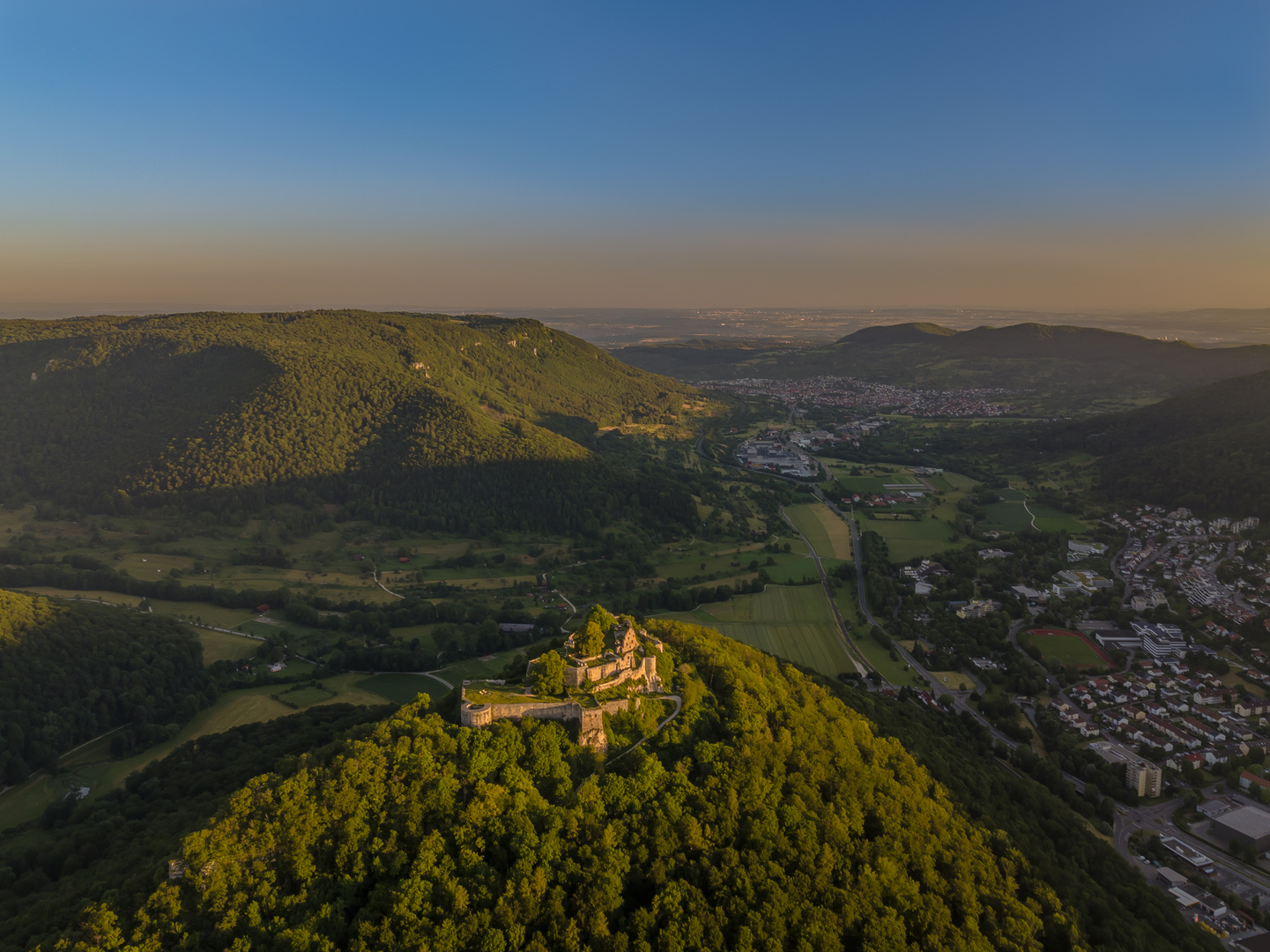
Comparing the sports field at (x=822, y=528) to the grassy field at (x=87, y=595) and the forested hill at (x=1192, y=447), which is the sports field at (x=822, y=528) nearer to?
the forested hill at (x=1192, y=447)

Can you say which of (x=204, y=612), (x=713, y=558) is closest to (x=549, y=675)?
(x=713, y=558)

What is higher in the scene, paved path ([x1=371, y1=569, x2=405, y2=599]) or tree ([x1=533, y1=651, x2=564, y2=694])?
tree ([x1=533, y1=651, x2=564, y2=694])

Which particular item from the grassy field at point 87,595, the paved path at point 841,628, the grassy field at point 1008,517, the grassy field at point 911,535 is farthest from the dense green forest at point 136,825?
the grassy field at point 1008,517

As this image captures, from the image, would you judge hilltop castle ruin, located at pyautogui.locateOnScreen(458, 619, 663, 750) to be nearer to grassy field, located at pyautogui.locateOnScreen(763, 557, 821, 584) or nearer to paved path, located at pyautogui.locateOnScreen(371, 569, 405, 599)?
paved path, located at pyautogui.locateOnScreen(371, 569, 405, 599)

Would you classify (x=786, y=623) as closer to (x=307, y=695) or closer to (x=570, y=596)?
(x=570, y=596)

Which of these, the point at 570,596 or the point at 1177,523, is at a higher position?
the point at 1177,523

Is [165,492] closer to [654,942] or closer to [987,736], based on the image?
[654,942]

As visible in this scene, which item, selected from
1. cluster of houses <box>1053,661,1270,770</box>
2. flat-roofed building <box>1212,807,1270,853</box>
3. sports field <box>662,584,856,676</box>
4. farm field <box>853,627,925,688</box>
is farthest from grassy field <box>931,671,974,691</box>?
flat-roofed building <box>1212,807,1270,853</box>
